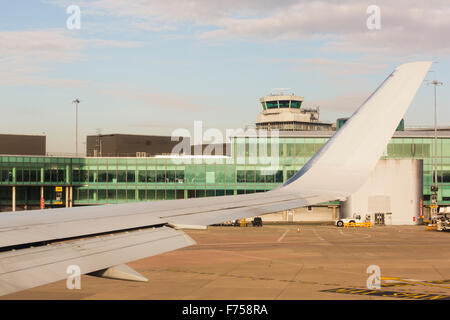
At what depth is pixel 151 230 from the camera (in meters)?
8.90

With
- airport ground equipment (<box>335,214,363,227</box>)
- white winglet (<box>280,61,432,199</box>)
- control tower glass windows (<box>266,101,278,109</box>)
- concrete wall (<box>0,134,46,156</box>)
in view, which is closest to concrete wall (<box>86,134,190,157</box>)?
concrete wall (<box>0,134,46,156</box>)

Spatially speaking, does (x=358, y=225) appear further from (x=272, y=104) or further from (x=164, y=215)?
(x=272, y=104)

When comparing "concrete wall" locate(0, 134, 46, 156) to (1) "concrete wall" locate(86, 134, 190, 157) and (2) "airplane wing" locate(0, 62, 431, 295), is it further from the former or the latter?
(2) "airplane wing" locate(0, 62, 431, 295)

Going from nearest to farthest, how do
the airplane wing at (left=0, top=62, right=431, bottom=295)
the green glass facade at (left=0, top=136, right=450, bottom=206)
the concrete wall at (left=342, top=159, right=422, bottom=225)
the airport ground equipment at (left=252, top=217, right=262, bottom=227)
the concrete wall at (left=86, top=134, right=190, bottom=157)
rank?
1. the airplane wing at (left=0, top=62, right=431, bottom=295)
2. the airport ground equipment at (left=252, top=217, right=262, bottom=227)
3. the concrete wall at (left=342, top=159, right=422, bottom=225)
4. the green glass facade at (left=0, top=136, right=450, bottom=206)
5. the concrete wall at (left=86, top=134, right=190, bottom=157)

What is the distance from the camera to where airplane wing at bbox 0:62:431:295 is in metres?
6.86

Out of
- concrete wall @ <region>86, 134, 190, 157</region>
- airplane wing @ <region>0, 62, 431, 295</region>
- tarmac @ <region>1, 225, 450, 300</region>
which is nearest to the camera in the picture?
airplane wing @ <region>0, 62, 431, 295</region>

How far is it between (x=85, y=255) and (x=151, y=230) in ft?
5.50

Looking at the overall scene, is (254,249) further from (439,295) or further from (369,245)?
(439,295)

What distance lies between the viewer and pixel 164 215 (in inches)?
378

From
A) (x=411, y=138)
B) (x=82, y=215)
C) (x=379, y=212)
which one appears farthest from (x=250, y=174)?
(x=82, y=215)

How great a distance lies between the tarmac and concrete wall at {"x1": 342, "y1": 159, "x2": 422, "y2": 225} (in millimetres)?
32736

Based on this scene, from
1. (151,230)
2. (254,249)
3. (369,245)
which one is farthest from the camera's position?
(369,245)

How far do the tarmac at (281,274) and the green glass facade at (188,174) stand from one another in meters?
39.3

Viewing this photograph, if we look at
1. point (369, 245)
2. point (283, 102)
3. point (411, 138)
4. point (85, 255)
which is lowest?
point (369, 245)
